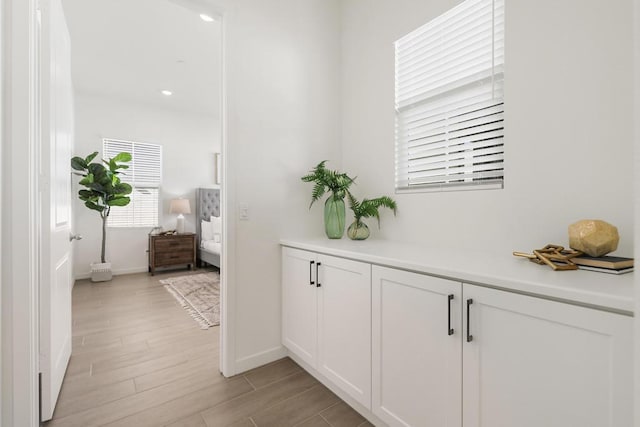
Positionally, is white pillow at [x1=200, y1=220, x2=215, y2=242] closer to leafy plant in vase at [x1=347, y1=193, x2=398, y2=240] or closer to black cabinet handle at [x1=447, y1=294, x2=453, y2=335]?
leafy plant in vase at [x1=347, y1=193, x2=398, y2=240]

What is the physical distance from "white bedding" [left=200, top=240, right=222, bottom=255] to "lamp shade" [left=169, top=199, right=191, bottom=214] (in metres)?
0.64

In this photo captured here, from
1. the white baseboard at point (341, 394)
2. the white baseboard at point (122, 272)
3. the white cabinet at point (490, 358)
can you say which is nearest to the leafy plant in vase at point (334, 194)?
the white cabinet at point (490, 358)

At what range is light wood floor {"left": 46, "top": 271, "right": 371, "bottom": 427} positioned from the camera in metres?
1.56

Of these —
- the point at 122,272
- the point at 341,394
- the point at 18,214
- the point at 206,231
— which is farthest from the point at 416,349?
the point at 122,272

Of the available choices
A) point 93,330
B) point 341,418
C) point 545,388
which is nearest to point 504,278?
point 545,388

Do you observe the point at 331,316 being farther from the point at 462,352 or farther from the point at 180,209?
the point at 180,209

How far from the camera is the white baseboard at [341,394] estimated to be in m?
1.50

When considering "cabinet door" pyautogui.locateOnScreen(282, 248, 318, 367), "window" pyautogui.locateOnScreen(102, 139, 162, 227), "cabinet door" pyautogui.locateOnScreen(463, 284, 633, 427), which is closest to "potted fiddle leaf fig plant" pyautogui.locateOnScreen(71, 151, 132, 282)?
"window" pyautogui.locateOnScreen(102, 139, 162, 227)

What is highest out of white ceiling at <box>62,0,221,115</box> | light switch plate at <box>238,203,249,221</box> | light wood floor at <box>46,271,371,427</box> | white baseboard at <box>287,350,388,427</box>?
white ceiling at <box>62,0,221,115</box>

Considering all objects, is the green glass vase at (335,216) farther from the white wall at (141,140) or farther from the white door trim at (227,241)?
the white wall at (141,140)

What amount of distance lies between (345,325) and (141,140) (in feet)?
16.8

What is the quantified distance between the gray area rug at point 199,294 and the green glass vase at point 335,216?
156 cm

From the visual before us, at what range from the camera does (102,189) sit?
423 cm

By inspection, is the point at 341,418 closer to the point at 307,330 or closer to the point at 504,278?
the point at 307,330
